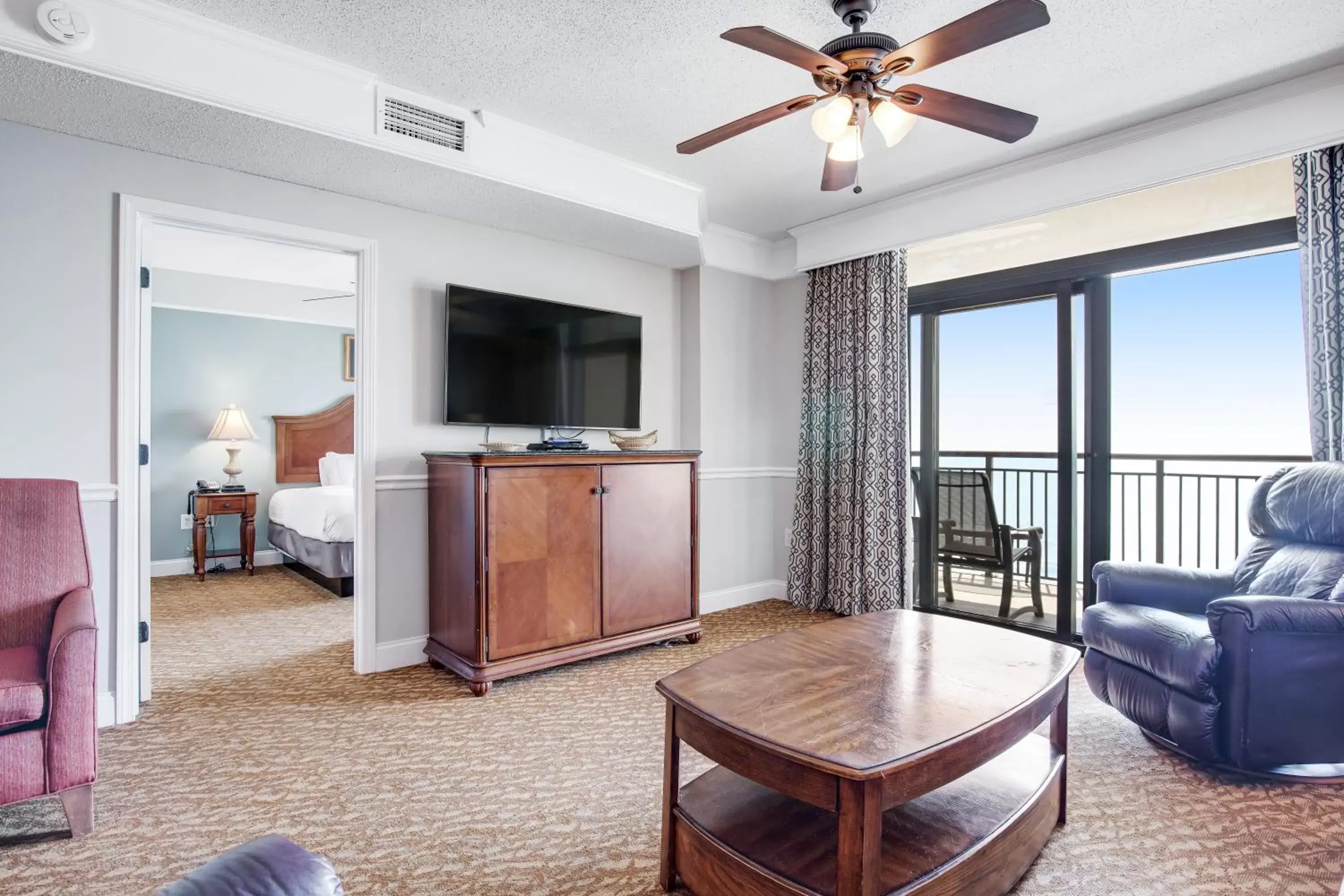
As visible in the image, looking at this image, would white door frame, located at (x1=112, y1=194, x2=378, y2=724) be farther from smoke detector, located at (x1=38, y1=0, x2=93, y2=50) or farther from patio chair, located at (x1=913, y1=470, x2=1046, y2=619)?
patio chair, located at (x1=913, y1=470, x2=1046, y2=619)

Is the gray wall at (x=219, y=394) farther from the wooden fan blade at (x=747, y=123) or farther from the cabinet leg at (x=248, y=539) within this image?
the wooden fan blade at (x=747, y=123)

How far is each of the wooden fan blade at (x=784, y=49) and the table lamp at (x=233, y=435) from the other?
17.3ft

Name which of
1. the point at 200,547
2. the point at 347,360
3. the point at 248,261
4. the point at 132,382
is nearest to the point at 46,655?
the point at 132,382

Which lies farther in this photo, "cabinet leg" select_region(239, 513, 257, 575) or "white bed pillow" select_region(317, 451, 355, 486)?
"white bed pillow" select_region(317, 451, 355, 486)

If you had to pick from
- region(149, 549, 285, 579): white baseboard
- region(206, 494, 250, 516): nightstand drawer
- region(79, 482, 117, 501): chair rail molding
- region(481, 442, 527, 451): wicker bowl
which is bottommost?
region(149, 549, 285, 579): white baseboard

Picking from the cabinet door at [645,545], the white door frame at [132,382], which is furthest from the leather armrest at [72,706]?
the cabinet door at [645,545]

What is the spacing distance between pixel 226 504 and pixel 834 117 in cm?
538

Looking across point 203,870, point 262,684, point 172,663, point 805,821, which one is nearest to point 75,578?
point 262,684

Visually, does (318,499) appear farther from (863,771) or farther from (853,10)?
(863,771)

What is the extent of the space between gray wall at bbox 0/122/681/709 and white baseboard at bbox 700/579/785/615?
163 cm

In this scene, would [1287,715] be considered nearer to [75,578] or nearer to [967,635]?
[967,635]

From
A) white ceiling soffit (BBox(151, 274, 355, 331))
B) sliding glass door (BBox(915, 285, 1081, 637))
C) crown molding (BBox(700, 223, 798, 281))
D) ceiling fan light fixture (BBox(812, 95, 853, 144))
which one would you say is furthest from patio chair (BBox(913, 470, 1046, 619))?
white ceiling soffit (BBox(151, 274, 355, 331))

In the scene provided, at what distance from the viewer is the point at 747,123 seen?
84.5 inches

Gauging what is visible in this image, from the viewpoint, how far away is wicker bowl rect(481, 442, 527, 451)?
3.26m
